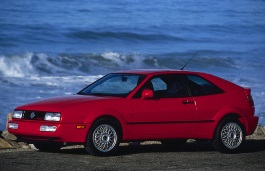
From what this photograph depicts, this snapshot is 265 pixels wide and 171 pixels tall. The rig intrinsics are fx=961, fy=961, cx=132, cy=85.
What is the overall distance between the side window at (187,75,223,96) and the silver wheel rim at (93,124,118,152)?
1512 mm

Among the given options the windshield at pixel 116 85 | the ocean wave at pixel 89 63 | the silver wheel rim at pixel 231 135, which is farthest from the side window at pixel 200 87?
the ocean wave at pixel 89 63

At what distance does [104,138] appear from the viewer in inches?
509

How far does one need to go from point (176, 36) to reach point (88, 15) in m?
7.36

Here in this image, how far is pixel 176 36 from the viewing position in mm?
51281

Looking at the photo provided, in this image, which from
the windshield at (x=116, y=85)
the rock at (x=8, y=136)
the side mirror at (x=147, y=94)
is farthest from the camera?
the rock at (x=8, y=136)

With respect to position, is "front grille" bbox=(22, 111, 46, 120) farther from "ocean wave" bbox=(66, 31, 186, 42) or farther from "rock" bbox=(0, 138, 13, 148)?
"ocean wave" bbox=(66, 31, 186, 42)

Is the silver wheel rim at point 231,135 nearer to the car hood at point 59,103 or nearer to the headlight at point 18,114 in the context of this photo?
the car hood at point 59,103

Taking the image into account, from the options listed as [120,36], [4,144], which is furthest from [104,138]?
[120,36]

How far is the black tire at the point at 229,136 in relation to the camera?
13.9 m

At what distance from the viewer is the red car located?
41.8 feet

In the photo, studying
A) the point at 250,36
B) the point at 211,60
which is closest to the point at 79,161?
the point at 211,60

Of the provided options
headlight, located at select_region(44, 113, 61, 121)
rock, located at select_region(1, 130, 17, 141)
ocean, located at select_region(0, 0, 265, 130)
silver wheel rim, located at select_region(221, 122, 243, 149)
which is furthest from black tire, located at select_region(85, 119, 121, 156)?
ocean, located at select_region(0, 0, 265, 130)

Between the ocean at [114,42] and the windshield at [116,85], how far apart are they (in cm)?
755

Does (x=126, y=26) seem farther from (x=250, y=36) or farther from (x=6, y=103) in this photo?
(x=6, y=103)
